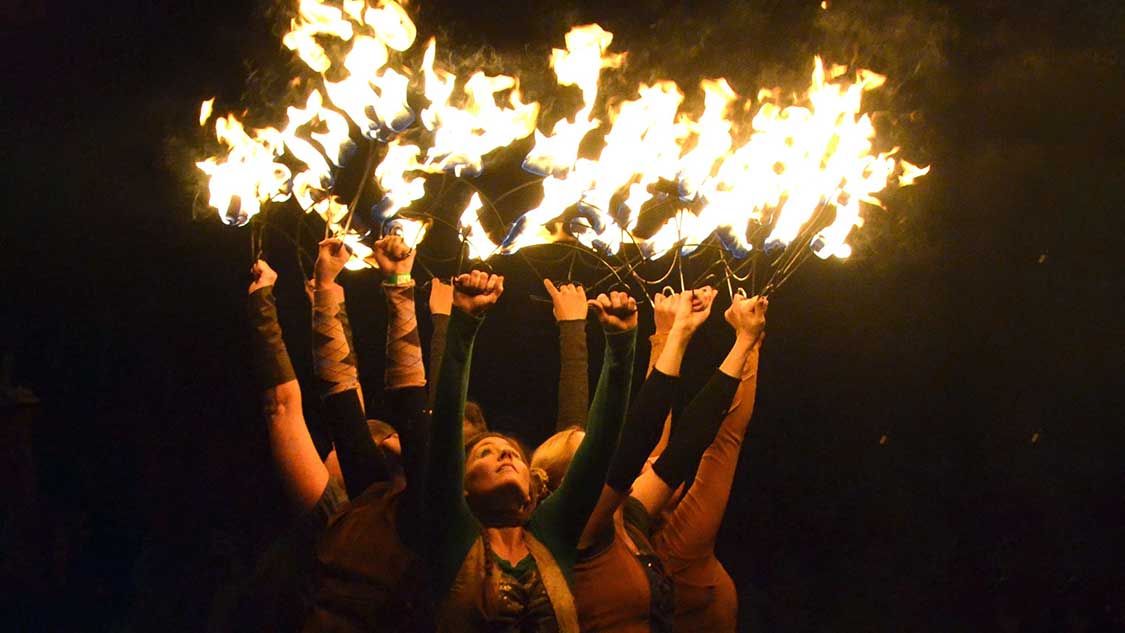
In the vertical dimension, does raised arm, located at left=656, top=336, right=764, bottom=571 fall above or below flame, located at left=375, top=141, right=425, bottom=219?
below

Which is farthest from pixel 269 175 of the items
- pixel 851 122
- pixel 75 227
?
pixel 851 122

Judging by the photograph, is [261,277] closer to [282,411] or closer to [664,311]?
[282,411]

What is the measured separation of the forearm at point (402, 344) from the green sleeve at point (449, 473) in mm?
133

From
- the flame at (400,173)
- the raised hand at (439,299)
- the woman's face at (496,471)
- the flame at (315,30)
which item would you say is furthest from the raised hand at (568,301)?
the flame at (315,30)

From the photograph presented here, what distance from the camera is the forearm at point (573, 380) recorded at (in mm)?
3979

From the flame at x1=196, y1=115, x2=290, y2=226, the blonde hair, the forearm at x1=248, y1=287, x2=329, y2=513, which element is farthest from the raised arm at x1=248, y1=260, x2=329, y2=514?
the blonde hair

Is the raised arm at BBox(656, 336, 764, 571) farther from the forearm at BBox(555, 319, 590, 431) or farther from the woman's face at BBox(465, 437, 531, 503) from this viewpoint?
the woman's face at BBox(465, 437, 531, 503)

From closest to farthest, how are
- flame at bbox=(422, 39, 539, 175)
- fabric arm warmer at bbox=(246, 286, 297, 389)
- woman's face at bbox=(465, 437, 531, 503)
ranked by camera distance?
woman's face at bbox=(465, 437, 531, 503)
fabric arm warmer at bbox=(246, 286, 297, 389)
flame at bbox=(422, 39, 539, 175)

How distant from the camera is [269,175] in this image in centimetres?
370

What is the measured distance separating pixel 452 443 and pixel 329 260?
668 millimetres

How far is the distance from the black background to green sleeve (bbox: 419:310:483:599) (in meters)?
1.14

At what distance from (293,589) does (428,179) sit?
4.59ft

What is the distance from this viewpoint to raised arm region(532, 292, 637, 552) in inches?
129

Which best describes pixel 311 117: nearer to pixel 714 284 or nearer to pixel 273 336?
pixel 273 336
